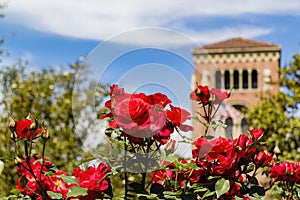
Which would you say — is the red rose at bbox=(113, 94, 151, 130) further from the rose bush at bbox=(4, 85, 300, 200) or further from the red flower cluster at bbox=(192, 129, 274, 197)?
the red flower cluster at bbox=(192, 129, 274, 197)

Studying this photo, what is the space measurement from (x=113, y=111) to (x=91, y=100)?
287 millimetres

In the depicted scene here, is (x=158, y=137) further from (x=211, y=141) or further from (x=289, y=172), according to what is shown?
(x=289, y=172)

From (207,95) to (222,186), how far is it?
12.4 inches

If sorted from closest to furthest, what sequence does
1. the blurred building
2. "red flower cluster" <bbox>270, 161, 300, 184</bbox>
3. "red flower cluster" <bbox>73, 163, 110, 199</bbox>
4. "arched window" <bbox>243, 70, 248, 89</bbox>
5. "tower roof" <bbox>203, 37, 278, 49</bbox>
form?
"red flower cluster" <bbox>73, 163, 110, 199</bbox> < "red flower cluster" <bbox>270, 161, 300, 184</bbox> < the blurred building < "tower roof" <bbox>203, 37, 278, 49</bbox> < "arched window" <bbox>243, 70, 248, 89</bbox>

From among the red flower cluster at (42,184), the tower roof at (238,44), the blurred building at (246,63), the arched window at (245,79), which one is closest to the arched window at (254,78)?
the blurred building at (246,63)

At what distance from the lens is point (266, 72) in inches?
1118

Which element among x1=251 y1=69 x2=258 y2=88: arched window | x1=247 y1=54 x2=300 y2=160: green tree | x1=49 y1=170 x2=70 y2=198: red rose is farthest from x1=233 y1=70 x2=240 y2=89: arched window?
x1=49 y1=170 x2=70 y2=198: red rose

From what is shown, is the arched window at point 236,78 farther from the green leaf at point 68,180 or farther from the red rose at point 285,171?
the green leaf at point 68,180

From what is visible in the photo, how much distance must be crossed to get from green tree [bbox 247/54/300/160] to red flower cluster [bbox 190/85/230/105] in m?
6.33

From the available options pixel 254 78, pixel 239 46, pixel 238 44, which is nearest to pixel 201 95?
pixel 239 46

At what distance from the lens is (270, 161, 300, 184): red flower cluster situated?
192 centimetres

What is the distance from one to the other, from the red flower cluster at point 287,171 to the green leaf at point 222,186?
401 mm

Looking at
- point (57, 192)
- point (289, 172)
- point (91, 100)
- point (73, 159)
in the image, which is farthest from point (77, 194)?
point (73, 159)

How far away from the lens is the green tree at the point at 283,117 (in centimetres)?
839
